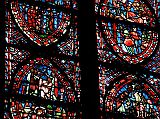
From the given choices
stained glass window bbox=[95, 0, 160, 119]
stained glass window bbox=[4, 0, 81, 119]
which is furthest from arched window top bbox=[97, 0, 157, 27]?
stained glass window bbox=[4, 0, 81, 119]

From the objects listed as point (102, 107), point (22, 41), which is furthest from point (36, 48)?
point (102, 107)

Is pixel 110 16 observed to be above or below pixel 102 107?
above

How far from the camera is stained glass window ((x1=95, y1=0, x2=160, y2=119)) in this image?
37.2ft

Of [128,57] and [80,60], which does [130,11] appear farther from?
[80,60]

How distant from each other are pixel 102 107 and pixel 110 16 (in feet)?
4.02

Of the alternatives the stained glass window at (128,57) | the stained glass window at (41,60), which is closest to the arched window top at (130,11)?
the stained glass window at (128,57)

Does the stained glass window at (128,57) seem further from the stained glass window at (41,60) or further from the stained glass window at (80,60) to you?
the stained glass window at (41,60)

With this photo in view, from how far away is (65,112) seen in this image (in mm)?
11000

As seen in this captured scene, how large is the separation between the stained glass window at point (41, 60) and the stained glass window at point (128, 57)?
0.33 m

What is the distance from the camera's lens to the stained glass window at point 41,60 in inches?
428

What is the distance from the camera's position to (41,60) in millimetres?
11180

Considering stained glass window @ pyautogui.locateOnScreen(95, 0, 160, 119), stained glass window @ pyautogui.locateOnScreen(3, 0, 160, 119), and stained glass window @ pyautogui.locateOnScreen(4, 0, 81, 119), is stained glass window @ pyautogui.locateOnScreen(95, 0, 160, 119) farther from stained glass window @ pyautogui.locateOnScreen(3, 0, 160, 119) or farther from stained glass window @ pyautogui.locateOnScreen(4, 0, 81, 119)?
stained glass window @ pyautogui.locateOnScreen(4, 0, 81, 119)

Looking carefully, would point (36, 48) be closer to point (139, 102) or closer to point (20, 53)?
point (20, 53)

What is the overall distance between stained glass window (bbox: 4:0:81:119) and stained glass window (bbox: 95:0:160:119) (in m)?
0.33
